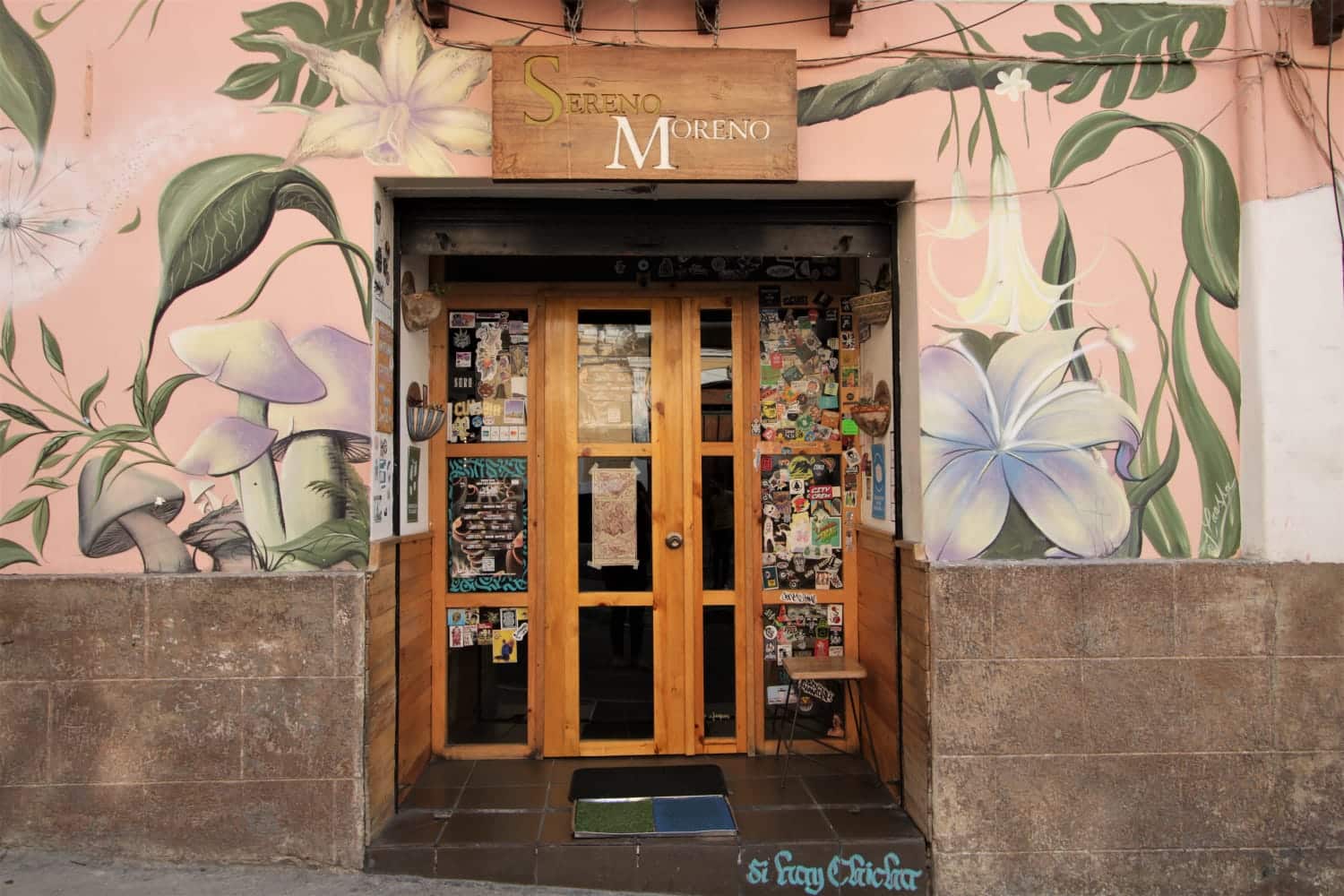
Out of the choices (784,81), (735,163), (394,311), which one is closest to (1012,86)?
(784,81)

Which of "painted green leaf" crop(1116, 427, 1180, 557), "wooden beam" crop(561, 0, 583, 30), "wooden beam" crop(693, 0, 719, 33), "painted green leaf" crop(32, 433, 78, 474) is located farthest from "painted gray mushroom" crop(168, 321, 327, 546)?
"painted green leaf" crop(1116, 427, 1180, 557)

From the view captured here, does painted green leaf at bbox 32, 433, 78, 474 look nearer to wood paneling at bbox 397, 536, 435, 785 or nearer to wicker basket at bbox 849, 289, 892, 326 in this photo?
wood paneling at bbox 397, 536, 435, 785

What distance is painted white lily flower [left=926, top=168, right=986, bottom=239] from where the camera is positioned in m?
3.81

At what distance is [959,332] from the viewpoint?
12.4 feet

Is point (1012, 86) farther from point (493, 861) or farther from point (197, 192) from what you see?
point (493, 861)

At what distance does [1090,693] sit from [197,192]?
15.2 ft

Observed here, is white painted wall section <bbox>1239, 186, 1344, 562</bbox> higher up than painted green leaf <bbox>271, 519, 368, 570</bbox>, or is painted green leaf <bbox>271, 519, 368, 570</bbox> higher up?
white painted wall section <bbox>1239, 186, 1344, 562</bbox>

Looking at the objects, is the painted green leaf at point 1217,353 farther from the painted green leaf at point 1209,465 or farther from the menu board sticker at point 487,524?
the menu board sticker at point 487,524

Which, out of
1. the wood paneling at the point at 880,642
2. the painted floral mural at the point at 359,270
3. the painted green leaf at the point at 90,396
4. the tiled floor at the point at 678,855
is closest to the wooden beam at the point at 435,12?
the painted floral mural at the point at 359,270

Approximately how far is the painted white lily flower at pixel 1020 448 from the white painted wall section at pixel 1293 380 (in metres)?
0.58

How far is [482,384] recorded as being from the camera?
470cm

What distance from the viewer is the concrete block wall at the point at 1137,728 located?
363 cm

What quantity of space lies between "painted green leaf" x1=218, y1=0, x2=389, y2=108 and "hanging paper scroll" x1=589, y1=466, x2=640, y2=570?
238cm
